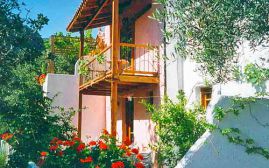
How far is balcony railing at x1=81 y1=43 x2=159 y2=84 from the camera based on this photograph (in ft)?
40.3

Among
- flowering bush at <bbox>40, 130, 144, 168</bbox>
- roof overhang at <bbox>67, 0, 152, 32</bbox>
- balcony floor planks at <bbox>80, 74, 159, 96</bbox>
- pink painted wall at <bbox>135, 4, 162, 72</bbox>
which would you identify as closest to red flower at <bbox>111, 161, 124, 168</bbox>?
flowering bush at <bbox>40, 130, 144, 168</bbox>

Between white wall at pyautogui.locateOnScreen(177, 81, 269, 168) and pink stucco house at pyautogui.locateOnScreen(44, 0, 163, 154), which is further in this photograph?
pink stucco house at pyautogui.locateOnScreen(44, 0, 163, 154)

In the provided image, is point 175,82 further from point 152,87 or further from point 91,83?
point 91,83

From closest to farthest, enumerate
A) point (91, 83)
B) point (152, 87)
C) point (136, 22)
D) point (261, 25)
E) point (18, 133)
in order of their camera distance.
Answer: point (261, 25), point (18, 133), point (152, 87), point (91, 83), point (136, 22)

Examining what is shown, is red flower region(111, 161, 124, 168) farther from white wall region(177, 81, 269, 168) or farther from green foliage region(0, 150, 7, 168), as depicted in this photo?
green foliage region(0, 150, 7, 168)

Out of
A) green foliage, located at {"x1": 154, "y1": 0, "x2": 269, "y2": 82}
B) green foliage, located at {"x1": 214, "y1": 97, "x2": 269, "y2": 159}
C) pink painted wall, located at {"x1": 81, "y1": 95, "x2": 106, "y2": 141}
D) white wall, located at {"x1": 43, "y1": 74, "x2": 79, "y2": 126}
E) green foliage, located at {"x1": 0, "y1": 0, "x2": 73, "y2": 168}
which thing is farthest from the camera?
pink painted wall, located at {"x1": 81, "y1": 95, "x2": 106, "y2": 141}

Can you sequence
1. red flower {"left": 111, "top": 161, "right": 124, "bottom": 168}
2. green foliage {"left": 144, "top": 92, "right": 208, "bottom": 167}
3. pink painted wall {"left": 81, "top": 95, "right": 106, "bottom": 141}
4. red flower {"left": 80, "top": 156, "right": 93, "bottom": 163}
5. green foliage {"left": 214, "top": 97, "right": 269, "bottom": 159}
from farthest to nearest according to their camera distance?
pink painted wall {"left": 81, "top": 95, "right": 106, "bottom": 141} → green foliage {"left": 144, "top": 92, "right": 208, "bottom": 167} → red flower {"left": 80, "top": 156, "right": 93, "bottom": 163} → red flower {"left": 111, "top": 161, "right": 124, "bottom": 168} → green foliage {"left": 214, "top": 97, "right": 269, "bottom": 159}

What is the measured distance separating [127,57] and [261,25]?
38.7 ft

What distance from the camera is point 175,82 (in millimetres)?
11383

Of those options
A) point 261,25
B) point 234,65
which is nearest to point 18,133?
point 234,65

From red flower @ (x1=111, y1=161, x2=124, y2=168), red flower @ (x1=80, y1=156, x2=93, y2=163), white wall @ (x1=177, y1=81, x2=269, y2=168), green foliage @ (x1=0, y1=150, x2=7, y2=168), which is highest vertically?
white wall @ (x1=177, y1=81, x2=269, y2=168)

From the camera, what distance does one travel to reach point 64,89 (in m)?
18.2

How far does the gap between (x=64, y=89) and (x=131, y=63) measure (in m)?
4.22

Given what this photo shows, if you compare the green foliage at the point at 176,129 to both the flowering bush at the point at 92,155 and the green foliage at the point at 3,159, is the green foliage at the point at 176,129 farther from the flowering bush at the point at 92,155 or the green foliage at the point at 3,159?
the green foliage at the point at 3,159
